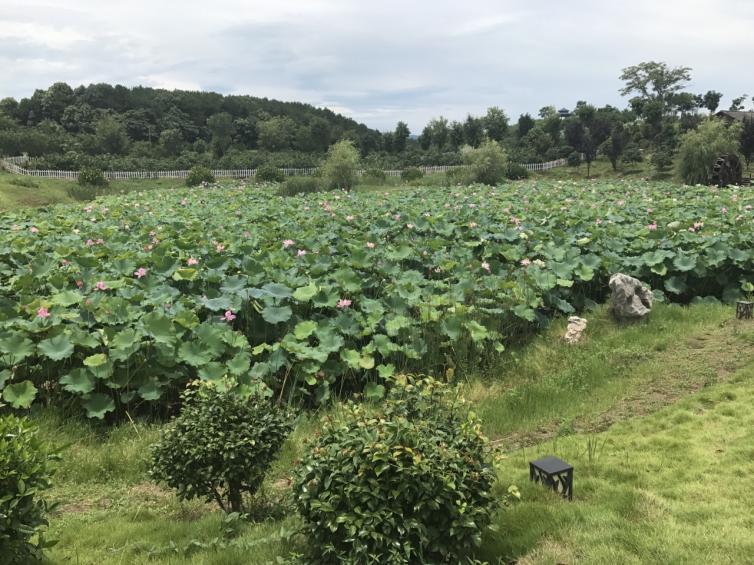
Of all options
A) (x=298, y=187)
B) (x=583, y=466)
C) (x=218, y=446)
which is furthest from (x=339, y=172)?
(x=218, y=446)

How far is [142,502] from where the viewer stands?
3.42 m

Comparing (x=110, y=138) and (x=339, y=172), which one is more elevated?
(x=110, y=138)

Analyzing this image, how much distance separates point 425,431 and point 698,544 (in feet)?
4.39

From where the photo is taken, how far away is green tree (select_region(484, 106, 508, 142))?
51.8m

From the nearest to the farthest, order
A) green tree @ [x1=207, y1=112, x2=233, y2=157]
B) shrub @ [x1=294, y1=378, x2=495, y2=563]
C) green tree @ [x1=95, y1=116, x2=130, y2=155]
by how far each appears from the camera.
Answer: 1. shrub @ [x1=294, y1=378, x2=495, y2=563]
2. green tree @ [x1=95, y1=116, x2=130, y2=155]
3. green tree @ [x1=207, y1=112, x2=233, y2=157]

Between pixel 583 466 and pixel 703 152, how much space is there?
24.4 m

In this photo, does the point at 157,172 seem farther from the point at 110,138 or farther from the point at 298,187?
the point at 110,138

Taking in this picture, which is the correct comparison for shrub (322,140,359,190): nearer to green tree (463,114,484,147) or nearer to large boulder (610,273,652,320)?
large boulder (610,273,652,320)

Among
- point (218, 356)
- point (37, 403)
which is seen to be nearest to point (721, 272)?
point (218, 356)

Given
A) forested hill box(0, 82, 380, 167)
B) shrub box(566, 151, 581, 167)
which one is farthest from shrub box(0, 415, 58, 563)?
forested hill box(0, 82, 380, 167)

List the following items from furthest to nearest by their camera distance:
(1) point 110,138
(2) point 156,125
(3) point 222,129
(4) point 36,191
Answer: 1. (2) point 156,125
2. (3) point 222,129
3. (1) point 110,138
4. (4) point 36,191

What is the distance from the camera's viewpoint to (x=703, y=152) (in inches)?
902

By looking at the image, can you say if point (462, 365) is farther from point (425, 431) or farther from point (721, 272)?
point (721, 272)

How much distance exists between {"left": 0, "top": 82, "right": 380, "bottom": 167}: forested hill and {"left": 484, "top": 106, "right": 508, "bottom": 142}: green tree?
13.8 metres
